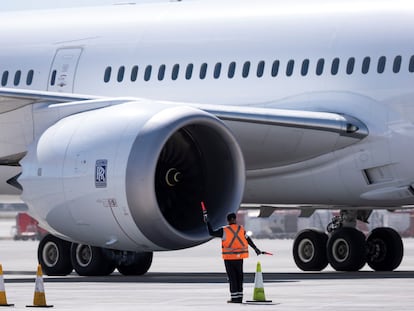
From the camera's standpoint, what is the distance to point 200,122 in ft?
80.3

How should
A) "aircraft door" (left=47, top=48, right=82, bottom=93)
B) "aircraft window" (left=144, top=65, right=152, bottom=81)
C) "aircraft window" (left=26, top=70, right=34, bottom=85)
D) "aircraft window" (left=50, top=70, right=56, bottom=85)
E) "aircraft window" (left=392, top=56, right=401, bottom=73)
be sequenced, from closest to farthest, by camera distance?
"aircraft window" (left=392, top=56, right=401, bottom=73), "aircraft window" (left=144, top=65, right=152, bottom=81), "aircraft door" (left=47, top=48, right=82, bottom=93), "aircraft window" (left=50, top=70, right=56, bottom=85), "aircraft window" (left=26, top=70, right=34, bottom=85)

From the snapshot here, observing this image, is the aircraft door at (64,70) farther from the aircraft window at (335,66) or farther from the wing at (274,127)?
the aircraft window at (335,66)

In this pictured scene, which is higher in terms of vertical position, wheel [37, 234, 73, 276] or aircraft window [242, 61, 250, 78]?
aircraft window [242, 61, 250, 78]

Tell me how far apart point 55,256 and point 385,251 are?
627 cm

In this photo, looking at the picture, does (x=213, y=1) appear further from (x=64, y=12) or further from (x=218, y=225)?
(x=218, y=225)

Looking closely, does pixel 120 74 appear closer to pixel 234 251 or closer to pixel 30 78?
pixel 30 78

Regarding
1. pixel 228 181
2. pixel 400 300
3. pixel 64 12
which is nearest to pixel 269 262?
pixel 64 12

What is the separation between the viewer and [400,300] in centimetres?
1997

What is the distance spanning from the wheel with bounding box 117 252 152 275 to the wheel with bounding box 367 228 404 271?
15.2ft

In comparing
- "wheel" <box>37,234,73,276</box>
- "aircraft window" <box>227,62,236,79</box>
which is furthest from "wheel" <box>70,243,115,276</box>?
"aircraft window" <box>227,62,236,79</box>

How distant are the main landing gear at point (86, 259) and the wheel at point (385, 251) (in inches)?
182

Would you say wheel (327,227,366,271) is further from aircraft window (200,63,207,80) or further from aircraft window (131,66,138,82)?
aircraft window (131,66,138,82)

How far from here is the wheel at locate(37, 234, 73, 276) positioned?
28.5 m

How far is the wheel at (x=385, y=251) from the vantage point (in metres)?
29.8
